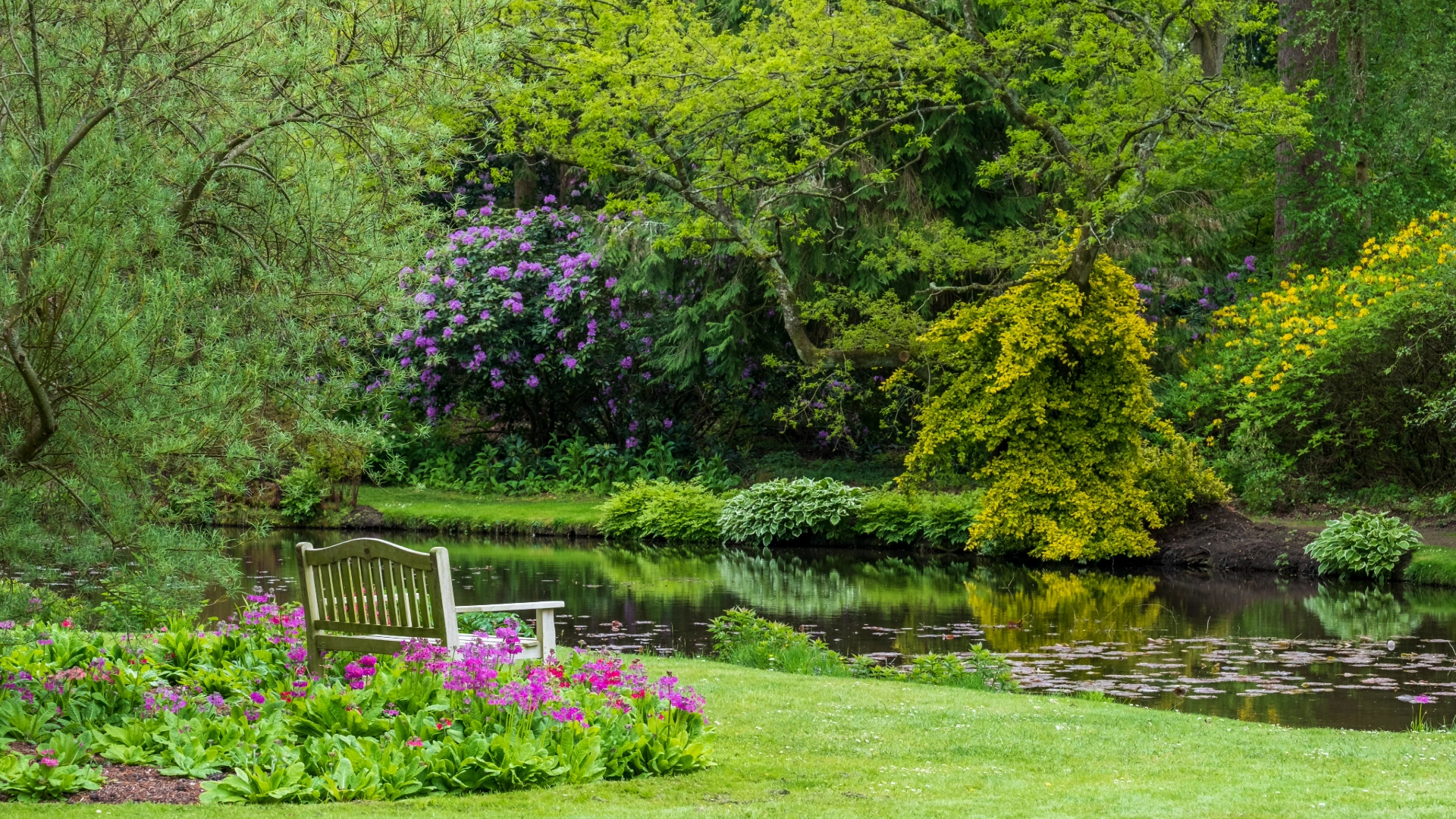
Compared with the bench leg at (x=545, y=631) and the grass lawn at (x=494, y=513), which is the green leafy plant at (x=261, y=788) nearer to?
the bench leg at (x=545, y=631)

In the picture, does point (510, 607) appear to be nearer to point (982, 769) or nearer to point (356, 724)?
point (356, 724)

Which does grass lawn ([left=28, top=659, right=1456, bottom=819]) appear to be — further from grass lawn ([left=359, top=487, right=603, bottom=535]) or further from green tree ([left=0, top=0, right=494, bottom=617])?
grass lawn ([left=359, top=487, right=603, bottom=535])

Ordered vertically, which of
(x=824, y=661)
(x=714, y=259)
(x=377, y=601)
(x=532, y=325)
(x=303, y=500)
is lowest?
(x=824, y=661)

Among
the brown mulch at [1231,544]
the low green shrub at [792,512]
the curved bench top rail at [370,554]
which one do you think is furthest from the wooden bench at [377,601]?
the low green shrub at [792,512]

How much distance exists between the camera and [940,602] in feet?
47.0

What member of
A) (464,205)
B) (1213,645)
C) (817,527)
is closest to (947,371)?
(817,527)

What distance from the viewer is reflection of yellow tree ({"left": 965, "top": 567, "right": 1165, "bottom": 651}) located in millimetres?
11995

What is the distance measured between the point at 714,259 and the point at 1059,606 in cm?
1103

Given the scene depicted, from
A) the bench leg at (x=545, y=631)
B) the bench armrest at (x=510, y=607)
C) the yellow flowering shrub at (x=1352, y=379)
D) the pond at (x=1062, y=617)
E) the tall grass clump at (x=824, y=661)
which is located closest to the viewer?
the bench armrest at (x=510, y=607)

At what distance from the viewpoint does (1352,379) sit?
18.6 meters

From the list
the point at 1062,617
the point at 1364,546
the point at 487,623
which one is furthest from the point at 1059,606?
the point at 487,623

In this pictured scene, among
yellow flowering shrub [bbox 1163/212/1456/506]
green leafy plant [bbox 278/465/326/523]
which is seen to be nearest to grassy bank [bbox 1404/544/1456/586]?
yellow flowering shrub [bbox 1163/212/1456/506]

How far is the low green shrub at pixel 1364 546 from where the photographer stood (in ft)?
50.2

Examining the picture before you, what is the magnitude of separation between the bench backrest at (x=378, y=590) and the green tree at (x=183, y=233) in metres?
0.59
